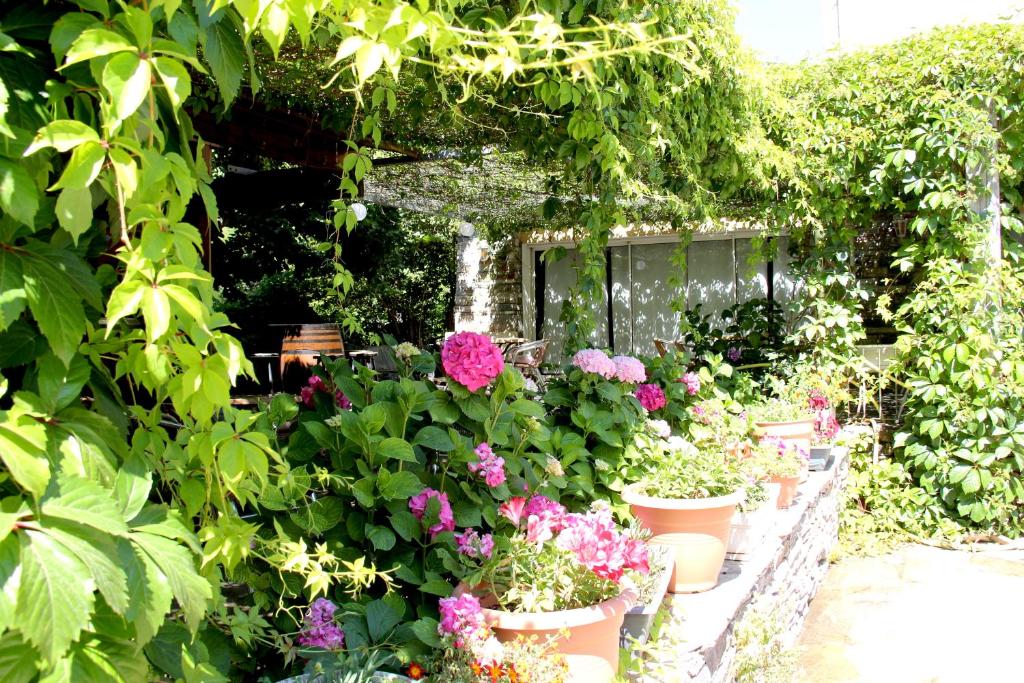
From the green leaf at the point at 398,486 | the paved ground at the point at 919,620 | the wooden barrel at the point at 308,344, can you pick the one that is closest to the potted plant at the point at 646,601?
the green leaf at the point at 398,486

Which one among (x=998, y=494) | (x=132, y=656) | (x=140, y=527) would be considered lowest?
(x=998, y=494)

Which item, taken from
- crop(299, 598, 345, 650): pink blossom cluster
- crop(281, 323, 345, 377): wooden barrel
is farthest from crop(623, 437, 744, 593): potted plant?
crop(281, 323, 345, 377): wooden barrel

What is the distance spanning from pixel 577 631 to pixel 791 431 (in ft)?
9.50

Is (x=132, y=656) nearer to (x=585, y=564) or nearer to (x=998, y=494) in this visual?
(x=585, y=564)

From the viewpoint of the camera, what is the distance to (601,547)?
1697 millimetres

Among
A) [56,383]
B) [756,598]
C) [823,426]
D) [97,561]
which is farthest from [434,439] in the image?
[823,426]

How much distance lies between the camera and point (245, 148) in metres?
5.07

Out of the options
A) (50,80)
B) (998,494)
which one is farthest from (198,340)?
(998,494)

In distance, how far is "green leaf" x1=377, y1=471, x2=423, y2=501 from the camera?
177 centimetres

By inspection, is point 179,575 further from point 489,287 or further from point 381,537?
point 489,287

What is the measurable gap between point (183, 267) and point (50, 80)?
0.23 metres

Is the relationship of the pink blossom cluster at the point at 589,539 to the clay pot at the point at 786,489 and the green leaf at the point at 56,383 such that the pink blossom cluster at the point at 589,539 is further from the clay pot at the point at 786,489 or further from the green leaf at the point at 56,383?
the clay pot at the point at 786,489

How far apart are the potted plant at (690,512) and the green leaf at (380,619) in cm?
111

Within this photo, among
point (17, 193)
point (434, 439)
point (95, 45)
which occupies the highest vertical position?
point (95, 45)
